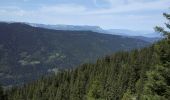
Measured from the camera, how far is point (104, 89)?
550 feet

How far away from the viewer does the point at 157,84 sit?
48.6 ft

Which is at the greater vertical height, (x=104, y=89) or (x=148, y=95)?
(x=148, y=95)

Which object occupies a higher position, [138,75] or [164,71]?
[164,71]

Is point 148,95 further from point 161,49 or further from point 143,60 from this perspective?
point 143,60

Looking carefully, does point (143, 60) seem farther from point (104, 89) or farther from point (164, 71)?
point (164, 71)

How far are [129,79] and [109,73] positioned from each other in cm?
3327

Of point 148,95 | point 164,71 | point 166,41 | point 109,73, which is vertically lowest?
point 109,73

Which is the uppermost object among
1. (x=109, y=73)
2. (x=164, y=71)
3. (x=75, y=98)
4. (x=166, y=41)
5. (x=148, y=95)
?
(x=166, y=41)

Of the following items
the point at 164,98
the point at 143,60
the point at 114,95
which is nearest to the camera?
the point at 164,98

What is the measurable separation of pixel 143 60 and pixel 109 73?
62.3ft

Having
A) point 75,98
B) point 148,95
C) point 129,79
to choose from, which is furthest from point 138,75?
point 148,95

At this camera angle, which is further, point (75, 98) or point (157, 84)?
point (75, 98)

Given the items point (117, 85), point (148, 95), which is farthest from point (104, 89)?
point (148, 95)

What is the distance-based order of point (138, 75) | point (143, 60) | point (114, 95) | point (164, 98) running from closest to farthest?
point (164, 98) < point (114, 95) < point (138, 75) < point (143, 60)
